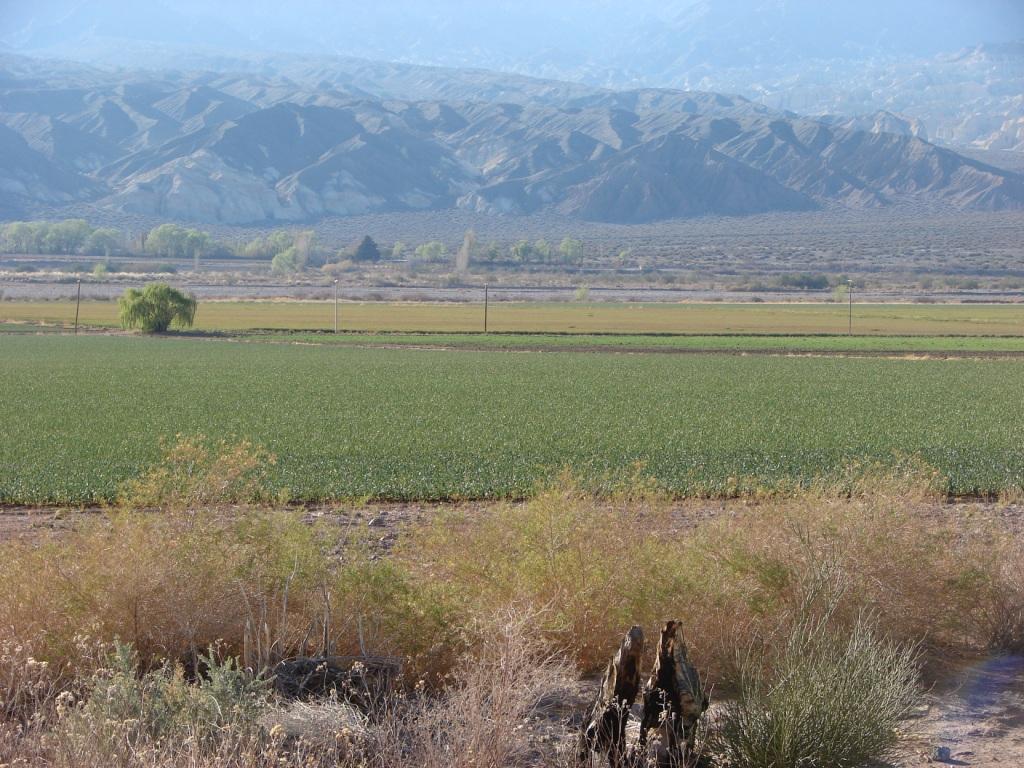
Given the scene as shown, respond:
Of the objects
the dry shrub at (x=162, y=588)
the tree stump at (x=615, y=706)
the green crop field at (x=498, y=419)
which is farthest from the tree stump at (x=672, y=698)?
the green crop field at (x=498, y=419)

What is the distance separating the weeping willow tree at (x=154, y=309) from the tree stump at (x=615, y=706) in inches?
2676

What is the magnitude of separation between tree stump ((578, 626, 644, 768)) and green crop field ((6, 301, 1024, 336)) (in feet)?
208

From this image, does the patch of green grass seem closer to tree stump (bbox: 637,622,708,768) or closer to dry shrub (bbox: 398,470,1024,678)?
dry shrub (bbox: 398,470,1024,678)

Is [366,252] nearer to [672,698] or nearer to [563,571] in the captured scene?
[563,571]

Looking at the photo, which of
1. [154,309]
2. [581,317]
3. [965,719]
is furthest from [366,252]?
[965,719]

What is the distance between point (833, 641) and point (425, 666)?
10.6ft

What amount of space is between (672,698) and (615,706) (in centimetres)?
37

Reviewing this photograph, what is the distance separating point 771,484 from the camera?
19.7 metres

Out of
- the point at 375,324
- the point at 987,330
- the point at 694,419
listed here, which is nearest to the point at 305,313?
the point at 375,324

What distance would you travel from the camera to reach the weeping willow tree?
72.2 m

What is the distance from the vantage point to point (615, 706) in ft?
25.6

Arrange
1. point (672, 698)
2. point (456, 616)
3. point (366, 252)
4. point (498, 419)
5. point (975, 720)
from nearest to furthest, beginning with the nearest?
point (672, 698), point (975, 720), point (456, 616), point (498, 419), point (366, 252)

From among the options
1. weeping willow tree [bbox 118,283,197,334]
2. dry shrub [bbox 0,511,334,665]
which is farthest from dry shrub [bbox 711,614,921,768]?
weeping willow tree [bbox 118,283,197,334]

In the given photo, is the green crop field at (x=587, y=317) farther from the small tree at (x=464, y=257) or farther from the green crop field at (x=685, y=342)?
the small tree at (x=464, y=257)
